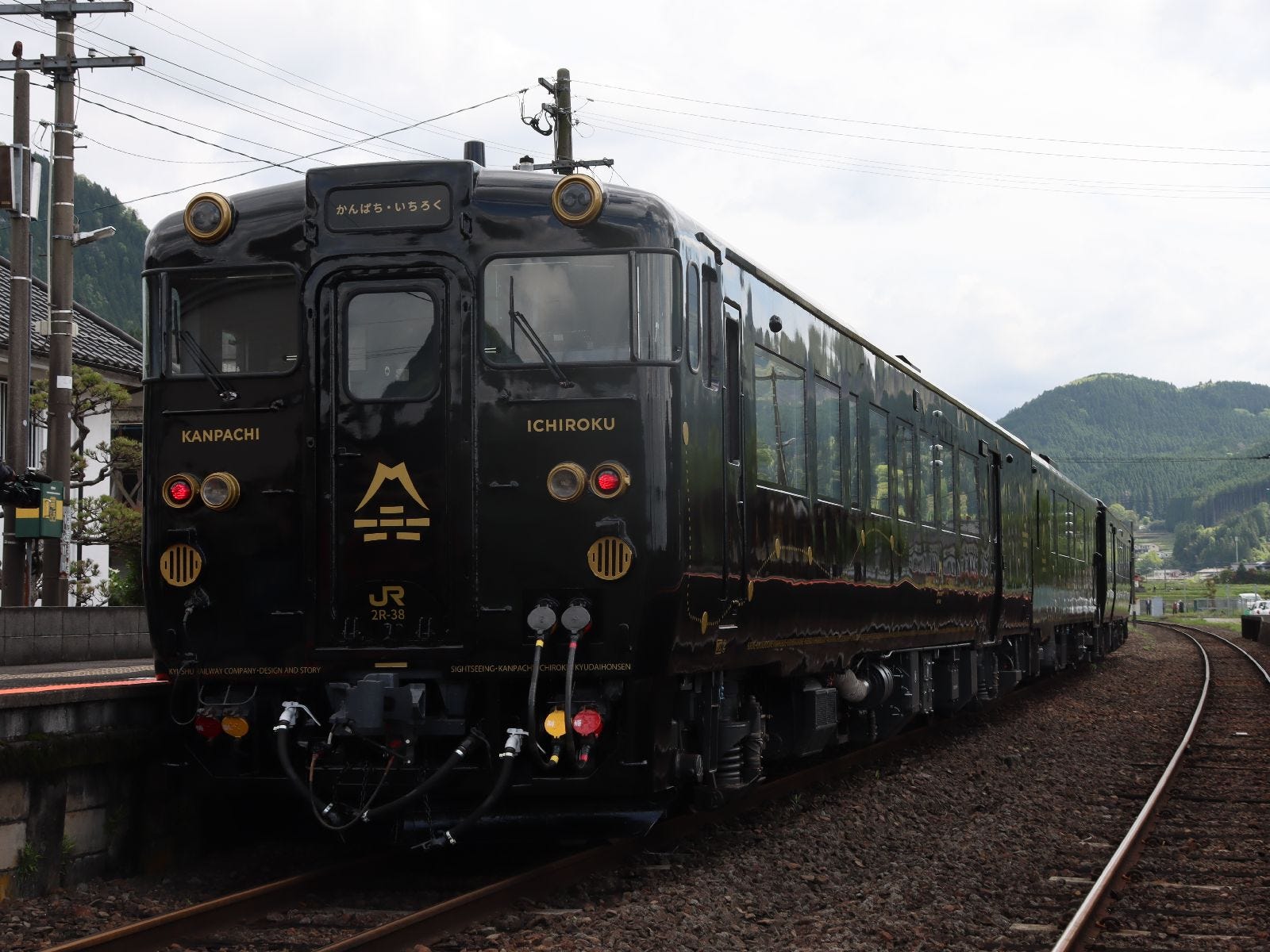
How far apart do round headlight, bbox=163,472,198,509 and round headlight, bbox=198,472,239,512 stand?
0.18 feet

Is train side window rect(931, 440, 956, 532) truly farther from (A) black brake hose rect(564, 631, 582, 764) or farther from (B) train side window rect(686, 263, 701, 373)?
(A) black brake hose rect(564, 631, 582, 764)

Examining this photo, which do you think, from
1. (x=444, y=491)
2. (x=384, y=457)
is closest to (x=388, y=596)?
(x=444, y=491)

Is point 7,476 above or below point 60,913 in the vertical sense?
above

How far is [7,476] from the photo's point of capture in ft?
27.5

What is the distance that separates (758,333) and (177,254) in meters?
3.14

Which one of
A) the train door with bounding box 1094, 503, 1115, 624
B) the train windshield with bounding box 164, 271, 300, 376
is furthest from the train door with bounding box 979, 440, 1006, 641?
the train door with bounding box 1094, 503, 1115, 624

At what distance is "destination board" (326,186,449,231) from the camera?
769 centimetres

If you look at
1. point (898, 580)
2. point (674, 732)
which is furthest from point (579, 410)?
point (898, 580)

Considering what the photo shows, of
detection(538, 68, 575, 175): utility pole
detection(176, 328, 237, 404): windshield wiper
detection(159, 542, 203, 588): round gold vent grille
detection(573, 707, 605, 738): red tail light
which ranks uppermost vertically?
detection(538, 68, 575, 175): utility pole

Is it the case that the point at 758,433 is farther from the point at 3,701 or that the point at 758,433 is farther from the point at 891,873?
the point at 3,701

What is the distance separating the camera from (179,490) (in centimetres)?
775

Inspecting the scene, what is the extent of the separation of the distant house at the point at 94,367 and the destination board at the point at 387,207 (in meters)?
17.2

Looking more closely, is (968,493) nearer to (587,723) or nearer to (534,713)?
(587,723)

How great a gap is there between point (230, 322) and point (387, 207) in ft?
3.17
